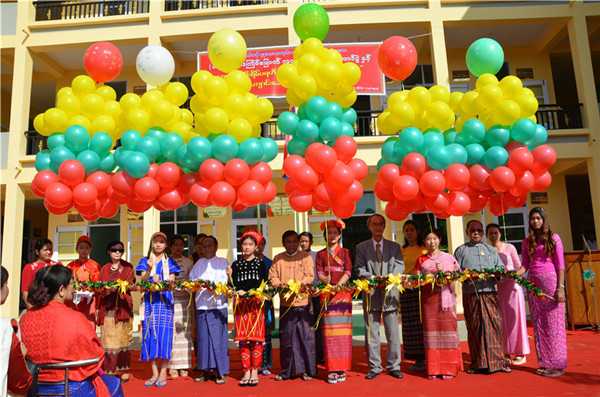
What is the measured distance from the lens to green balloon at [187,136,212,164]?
4109mm

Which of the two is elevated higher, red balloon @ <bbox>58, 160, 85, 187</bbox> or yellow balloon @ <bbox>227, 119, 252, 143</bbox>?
yellow balloon @ <bbox>227, 119, 252, 143</bbox>

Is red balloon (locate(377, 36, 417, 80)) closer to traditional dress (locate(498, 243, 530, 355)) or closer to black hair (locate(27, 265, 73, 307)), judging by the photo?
traditional dress (locate(498, 243, 530, 355))

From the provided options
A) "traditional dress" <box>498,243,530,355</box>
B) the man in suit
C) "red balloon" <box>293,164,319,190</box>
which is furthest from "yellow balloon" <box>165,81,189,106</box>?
"traditional dress" <box>498,243,530,355</box>

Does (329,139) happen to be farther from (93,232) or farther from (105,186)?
(93,232)

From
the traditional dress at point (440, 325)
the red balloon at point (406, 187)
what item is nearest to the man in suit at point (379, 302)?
the traditional dress at point (440, 325)

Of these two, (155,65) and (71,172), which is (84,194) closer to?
(71,172)

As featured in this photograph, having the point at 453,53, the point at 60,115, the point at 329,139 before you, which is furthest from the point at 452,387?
the point at 453,53

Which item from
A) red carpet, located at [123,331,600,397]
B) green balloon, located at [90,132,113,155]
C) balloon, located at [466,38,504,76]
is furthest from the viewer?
balloon, located at [466,38,504,76]

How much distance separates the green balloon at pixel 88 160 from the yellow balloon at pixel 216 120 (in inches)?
47.6

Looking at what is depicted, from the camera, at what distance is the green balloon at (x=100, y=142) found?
4449mm

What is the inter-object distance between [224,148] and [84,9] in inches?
346

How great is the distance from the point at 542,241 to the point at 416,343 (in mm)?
1592

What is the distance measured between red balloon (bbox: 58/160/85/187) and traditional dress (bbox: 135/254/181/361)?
1039mm

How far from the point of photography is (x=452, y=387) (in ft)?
12.3
